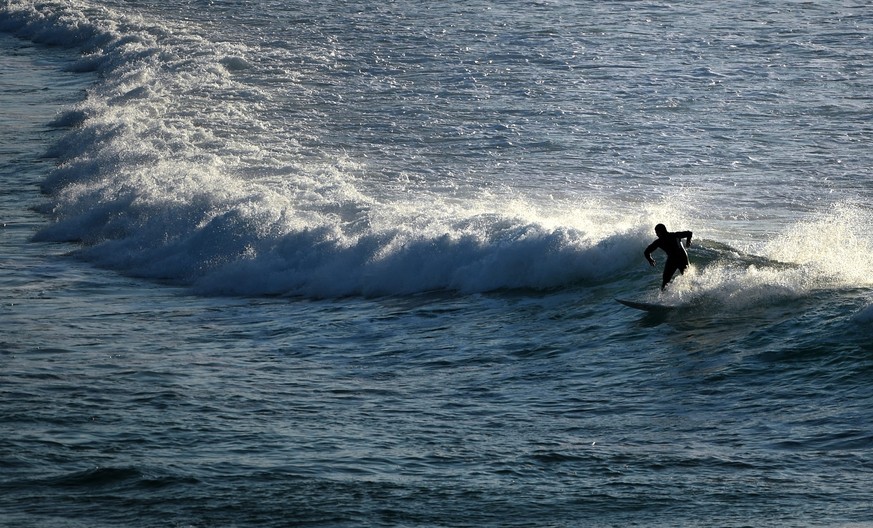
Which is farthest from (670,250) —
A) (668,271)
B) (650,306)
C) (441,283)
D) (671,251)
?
(441,283)

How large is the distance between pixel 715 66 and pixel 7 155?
19.2 metres

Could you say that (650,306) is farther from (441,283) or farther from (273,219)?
(273,219)

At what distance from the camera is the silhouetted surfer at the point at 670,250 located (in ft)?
57.6

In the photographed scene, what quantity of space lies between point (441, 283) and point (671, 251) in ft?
13.3

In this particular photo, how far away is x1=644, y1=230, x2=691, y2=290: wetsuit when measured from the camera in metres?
17.6

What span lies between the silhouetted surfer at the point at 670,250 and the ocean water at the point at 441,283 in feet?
0.99

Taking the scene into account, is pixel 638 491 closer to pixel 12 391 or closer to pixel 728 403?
pixel 728 403

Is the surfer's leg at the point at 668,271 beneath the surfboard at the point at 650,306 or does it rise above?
above

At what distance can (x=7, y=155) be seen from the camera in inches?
1162

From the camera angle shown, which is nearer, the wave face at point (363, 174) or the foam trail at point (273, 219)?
the foam trail at point (273, 219)

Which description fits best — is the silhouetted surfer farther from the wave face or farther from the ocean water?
the wave face

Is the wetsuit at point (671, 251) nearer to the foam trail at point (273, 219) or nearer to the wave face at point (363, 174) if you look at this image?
the wave face at point (363, 174)

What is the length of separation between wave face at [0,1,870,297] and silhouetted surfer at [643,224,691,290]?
615mm

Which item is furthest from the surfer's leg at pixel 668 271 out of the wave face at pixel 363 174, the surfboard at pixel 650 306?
the wave face at pixel 363 174
